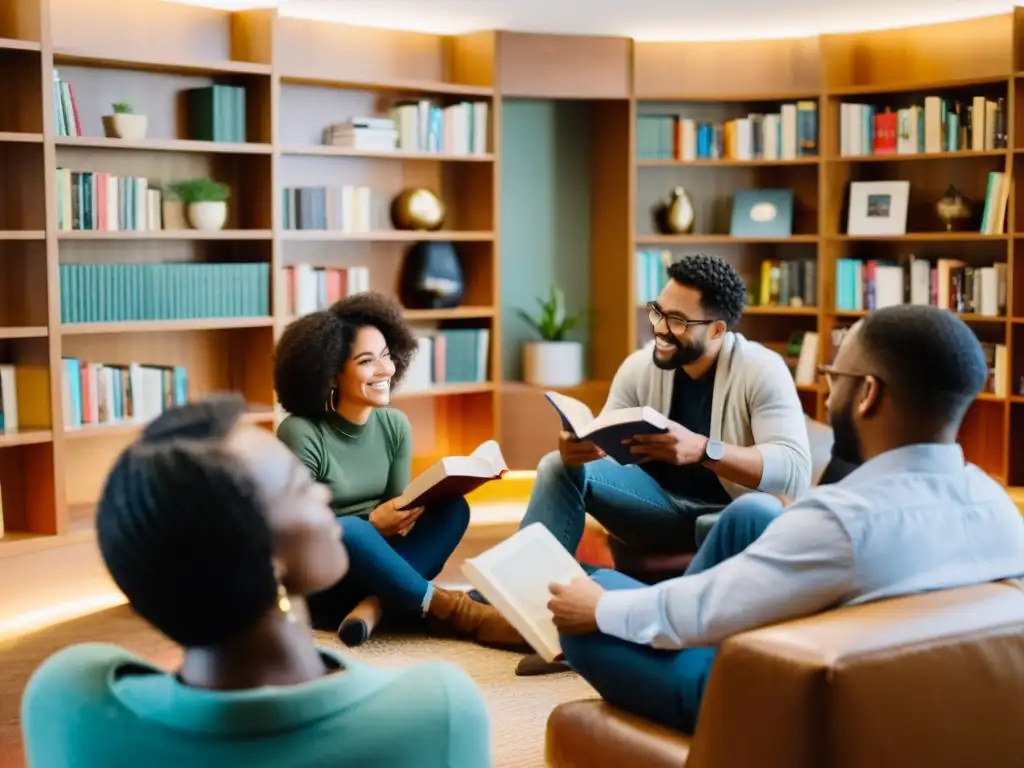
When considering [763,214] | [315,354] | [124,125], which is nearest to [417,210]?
[124,125]

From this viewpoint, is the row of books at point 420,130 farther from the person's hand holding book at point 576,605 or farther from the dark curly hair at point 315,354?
the person's hand holding book at point 576,605

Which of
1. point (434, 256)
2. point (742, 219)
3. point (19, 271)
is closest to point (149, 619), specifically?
point (19, 271)

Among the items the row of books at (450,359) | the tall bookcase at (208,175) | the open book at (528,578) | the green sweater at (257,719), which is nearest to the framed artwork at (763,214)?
the tall bookcase at (208,175)

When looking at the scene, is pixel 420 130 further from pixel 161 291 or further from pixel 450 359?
pixel 161 291

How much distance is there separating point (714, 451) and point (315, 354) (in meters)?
1.12

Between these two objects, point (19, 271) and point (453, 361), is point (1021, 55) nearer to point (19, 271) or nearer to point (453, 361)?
point (453, 361)

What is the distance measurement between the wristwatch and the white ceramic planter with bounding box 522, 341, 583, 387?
9.41 feet

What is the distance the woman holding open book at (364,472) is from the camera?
147 inches

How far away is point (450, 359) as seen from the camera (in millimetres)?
6094

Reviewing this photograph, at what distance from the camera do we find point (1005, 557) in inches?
79.7

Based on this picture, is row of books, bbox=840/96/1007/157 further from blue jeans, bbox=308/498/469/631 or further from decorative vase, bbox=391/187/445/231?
blue jeans, bbox=308/498/469/631

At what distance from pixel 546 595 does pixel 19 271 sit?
2984 millimetres

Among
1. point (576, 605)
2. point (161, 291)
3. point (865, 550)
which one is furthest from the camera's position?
point (161, 291)

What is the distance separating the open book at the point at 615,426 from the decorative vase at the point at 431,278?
263cm
